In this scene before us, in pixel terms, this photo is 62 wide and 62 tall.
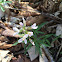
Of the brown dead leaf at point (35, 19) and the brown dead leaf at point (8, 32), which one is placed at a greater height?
the brown dead leaf at point (35, 19)

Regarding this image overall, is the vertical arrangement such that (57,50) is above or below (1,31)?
below

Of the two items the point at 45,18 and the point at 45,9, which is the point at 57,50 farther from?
the point at 45,9

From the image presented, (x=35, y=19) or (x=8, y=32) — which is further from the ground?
(x=35, y=19)

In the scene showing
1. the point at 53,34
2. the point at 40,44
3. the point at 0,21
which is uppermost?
the point at 0,21

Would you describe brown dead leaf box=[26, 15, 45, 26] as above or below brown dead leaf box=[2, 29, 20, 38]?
above

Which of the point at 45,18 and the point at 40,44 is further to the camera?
the point at 45,18

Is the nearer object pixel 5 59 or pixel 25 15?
pixel 5 59

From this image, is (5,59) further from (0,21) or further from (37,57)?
(0,21)

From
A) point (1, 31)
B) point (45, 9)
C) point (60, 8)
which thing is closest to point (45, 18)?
point (45, 9)

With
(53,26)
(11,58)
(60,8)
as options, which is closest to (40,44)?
(53,26)
